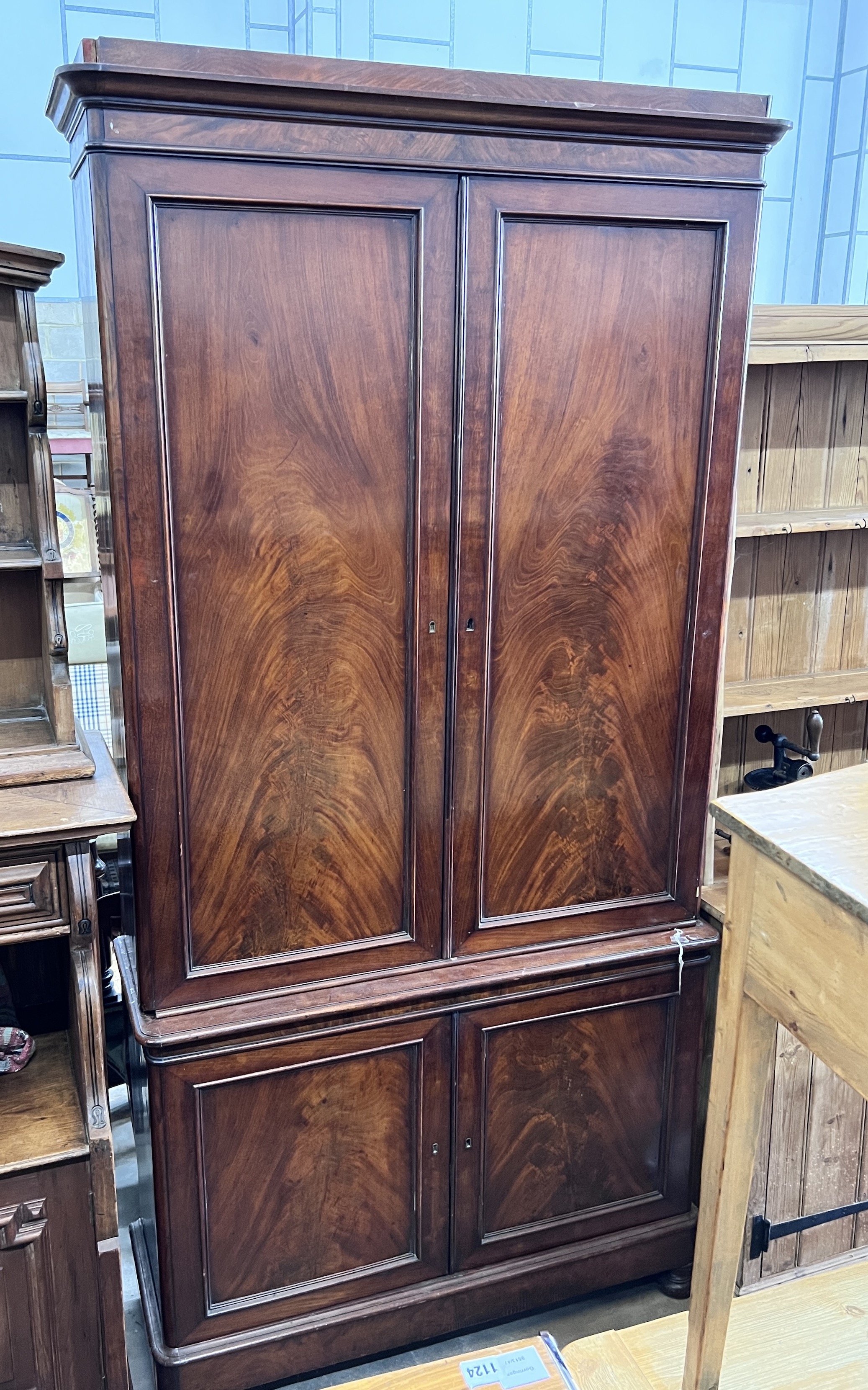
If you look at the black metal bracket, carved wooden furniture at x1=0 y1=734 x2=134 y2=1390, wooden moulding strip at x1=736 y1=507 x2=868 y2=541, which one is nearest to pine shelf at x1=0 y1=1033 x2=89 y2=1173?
carved wooden furniture at x1=0 y1=734 x2=134 y2=1390

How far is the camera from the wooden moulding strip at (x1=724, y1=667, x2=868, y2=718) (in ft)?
8.29

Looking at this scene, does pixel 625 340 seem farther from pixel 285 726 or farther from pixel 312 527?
pixel 285 726

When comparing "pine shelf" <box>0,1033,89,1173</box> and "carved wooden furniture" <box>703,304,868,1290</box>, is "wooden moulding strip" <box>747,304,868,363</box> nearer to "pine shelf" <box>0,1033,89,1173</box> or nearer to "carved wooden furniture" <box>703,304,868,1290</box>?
"carved wooden furniture" <box>703,304,868,1290</box>

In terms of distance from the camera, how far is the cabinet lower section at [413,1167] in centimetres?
210

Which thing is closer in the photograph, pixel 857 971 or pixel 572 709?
pixel 857 971

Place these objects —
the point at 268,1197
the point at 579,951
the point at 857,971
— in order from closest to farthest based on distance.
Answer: the point at 857,971, the point at 268,1197, the point at 579,951

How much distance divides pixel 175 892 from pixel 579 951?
84 cm

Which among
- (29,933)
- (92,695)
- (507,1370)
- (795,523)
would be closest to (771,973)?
(507,1370)

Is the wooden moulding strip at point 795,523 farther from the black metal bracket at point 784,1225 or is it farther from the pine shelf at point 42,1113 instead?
the pine shelf at point 42,1113

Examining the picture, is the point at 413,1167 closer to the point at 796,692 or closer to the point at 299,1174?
the point at 299,1174

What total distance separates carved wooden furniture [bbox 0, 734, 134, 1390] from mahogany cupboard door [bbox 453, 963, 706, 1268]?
2.36 ft

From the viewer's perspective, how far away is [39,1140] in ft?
6.18

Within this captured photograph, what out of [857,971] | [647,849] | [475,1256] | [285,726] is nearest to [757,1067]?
[857,971]

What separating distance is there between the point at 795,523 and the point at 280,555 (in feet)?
3.98
